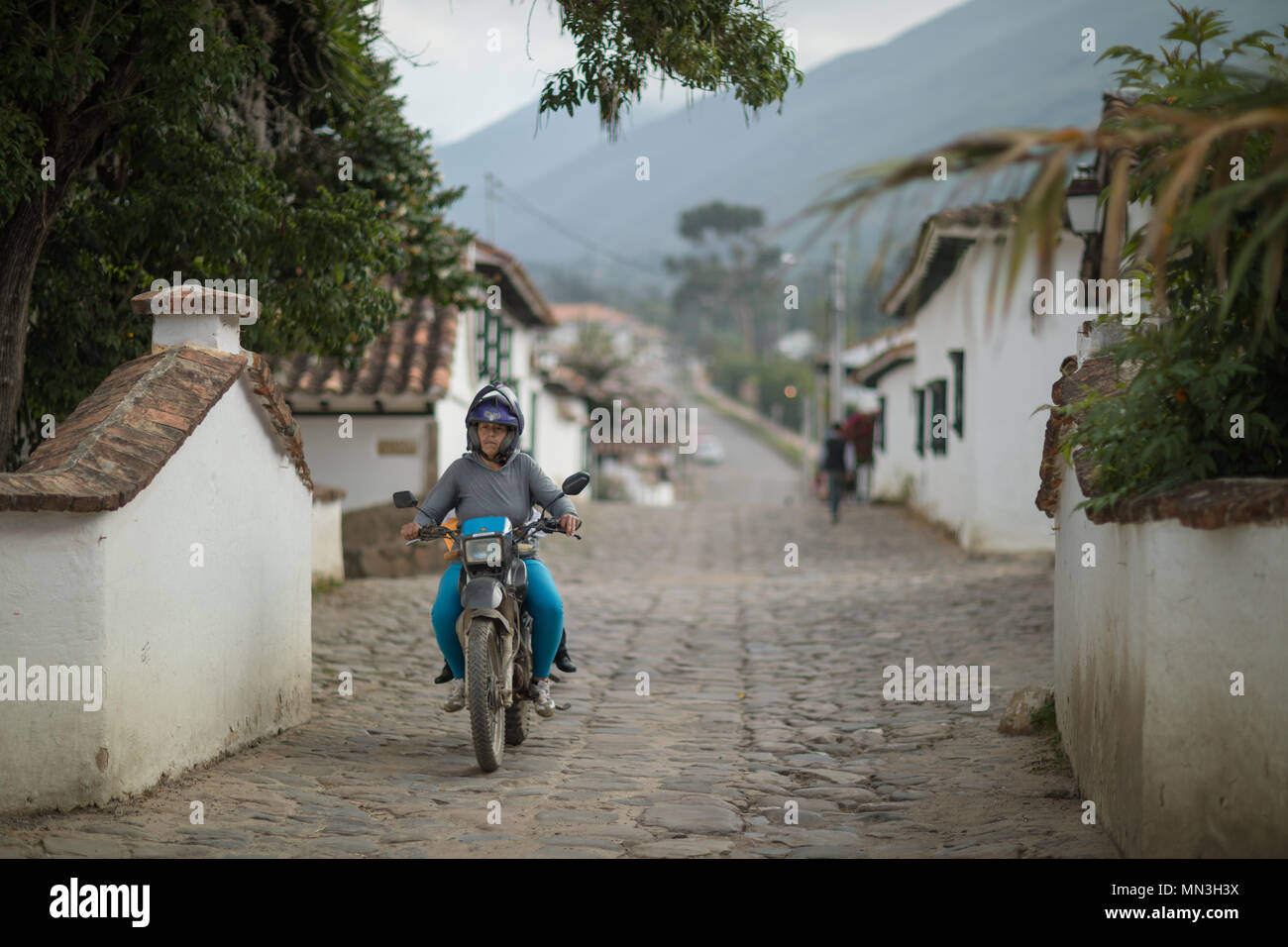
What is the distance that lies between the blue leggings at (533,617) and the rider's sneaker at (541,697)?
0.15ft

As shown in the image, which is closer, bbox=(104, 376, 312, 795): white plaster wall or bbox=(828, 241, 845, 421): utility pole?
bbox=(104, 376, 312, 795): white plaster wall

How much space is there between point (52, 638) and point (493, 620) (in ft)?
6.29

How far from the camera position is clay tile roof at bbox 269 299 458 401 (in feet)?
53.9

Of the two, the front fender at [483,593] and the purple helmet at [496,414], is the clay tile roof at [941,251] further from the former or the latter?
the front fender at [483,593]

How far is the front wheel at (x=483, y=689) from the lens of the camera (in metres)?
5.93

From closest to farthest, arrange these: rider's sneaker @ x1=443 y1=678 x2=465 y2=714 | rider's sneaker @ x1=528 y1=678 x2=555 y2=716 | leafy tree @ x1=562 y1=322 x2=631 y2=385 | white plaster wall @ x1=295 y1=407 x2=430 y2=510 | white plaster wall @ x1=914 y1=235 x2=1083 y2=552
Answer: rider's sneaker @ x1=443 y1=678 x2=465 y2=714 → rider's sneaker @ x1=528 y1=678 x2=555 y2=716 → white plaster wall @ x1=914 y1=235 x2=1083 y2=552 → white plaster wall @ x1=295 y1=407 x2=430 y2=510 → leafy tree @ x1=562 y1=322 x2=631 y2=385

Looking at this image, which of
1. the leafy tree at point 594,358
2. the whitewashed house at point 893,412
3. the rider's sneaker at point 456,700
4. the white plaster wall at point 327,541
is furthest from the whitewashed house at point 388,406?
the leafy tree at point 594,358

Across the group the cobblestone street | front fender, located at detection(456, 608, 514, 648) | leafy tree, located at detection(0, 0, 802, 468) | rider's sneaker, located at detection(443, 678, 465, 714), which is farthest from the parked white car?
front fender, located at detection(456, 608, 514, 648)

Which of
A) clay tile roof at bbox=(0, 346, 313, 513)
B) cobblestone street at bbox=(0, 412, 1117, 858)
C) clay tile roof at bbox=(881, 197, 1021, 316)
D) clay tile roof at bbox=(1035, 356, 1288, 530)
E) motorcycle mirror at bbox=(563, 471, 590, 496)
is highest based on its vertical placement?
clay tile roof at bbox=(881, 197, 1021, 316)

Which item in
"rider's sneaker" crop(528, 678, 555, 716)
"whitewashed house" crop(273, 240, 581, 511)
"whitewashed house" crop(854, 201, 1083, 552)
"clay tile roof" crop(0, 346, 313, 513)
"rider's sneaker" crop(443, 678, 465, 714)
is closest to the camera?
"clay tile roof" crop(0, 346, 313, 513)

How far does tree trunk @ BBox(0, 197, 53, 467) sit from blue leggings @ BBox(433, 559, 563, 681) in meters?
2.82

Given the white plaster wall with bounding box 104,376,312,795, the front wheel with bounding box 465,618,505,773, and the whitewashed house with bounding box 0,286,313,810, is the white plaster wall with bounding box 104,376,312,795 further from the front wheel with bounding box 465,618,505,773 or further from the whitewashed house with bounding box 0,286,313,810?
the front wheel with bounding box 465,618,505,773

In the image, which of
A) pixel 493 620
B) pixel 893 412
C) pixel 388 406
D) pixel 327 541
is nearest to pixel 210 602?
pixel 493 620

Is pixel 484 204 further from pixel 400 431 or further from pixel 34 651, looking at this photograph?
pixel 34 651
